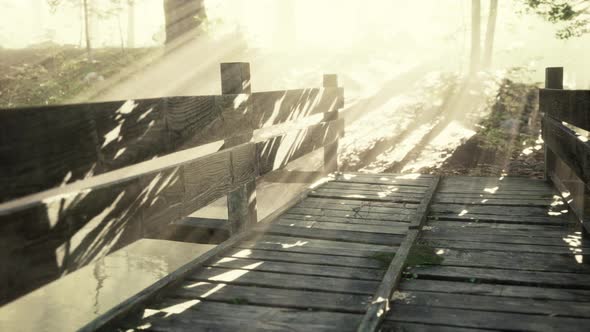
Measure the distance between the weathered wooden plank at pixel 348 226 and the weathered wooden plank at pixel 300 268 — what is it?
1230mm

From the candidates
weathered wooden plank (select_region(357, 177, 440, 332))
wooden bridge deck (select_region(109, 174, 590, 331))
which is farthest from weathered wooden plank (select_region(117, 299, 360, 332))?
weathered wooden plank (select_region(357, 177, 440, 332))

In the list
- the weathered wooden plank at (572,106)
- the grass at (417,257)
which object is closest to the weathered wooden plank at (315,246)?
the grass at (417,257)

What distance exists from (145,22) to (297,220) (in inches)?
2923

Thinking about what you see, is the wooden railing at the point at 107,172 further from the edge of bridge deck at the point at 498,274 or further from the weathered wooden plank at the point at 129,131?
the edge of bridge deck at the point at 498,274

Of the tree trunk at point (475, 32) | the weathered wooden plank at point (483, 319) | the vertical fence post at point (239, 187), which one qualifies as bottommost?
the weathered wooden plank at point (483, 319)

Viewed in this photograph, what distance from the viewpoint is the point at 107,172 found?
3.45 meters

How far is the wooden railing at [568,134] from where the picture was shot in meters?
4.65

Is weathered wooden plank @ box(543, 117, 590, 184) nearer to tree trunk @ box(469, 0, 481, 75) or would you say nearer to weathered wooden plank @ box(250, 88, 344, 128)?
weathered wooden plank @ box(250, 88, 344, 128)

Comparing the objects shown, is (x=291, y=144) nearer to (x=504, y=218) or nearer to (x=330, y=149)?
(x=330, y=149)

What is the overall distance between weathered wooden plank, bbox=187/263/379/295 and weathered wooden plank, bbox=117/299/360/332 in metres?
0.41

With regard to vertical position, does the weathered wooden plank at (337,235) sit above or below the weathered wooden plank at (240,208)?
below

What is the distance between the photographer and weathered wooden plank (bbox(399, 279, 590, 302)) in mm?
3852

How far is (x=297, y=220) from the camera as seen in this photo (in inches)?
247

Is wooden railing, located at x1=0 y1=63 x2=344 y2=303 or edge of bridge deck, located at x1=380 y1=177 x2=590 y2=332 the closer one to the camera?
wooden railing, located at x1=0 y1=63 x2=344 y2=303
